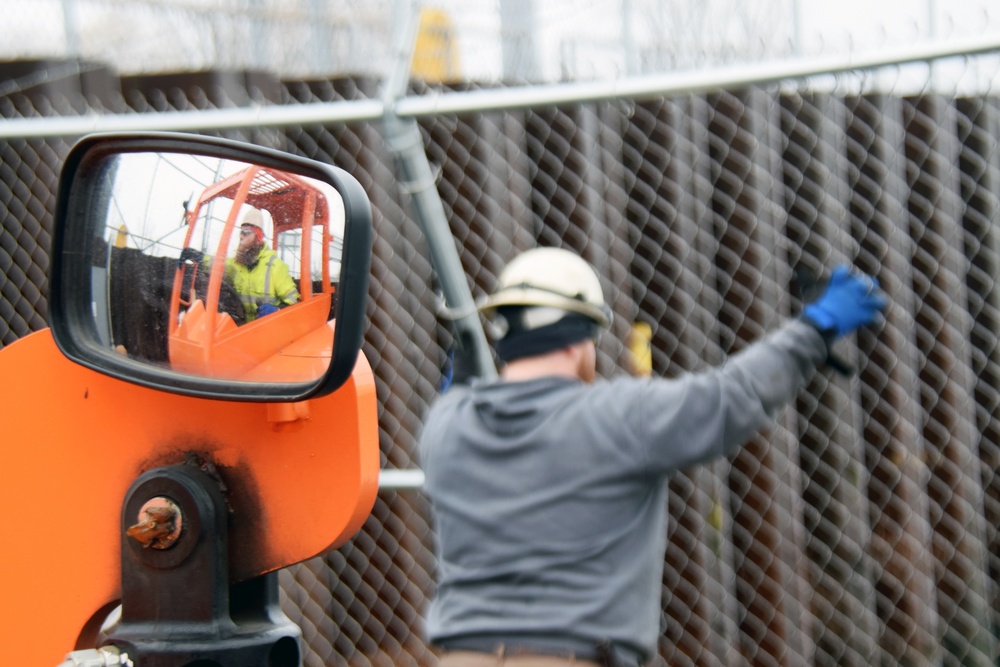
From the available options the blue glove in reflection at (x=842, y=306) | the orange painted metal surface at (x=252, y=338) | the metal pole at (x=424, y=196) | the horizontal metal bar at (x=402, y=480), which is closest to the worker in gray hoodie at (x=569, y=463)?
the blue glove in reflection at (x=842, y=306)

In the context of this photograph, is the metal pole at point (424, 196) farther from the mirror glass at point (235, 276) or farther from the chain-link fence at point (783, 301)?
the mirror glass at point (235, 276)

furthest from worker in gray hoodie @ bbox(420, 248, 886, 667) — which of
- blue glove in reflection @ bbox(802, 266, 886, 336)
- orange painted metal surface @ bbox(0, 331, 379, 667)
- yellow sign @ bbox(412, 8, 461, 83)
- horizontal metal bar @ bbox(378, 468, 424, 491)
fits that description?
yellow sign @ bbox(412, 8, 461, 83)

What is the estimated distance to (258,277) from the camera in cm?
148

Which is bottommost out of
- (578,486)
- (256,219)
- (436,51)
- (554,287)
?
(578,486)

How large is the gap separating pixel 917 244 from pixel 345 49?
11.1ft

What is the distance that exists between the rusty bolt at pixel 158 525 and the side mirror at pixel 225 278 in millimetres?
181

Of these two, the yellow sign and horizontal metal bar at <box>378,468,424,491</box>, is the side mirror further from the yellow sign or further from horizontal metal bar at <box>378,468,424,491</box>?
the yellow sign

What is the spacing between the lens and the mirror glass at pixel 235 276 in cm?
148

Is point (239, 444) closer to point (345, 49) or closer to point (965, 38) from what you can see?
point (965, 38)

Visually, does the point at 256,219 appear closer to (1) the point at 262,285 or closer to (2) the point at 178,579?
(1) the point at 262,285

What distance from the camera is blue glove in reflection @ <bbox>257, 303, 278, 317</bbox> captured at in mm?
1477

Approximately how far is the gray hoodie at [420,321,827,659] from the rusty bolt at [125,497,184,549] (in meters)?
0.88

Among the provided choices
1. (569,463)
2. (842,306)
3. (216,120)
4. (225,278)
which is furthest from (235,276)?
(216,120)

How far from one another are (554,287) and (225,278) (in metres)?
0.98
